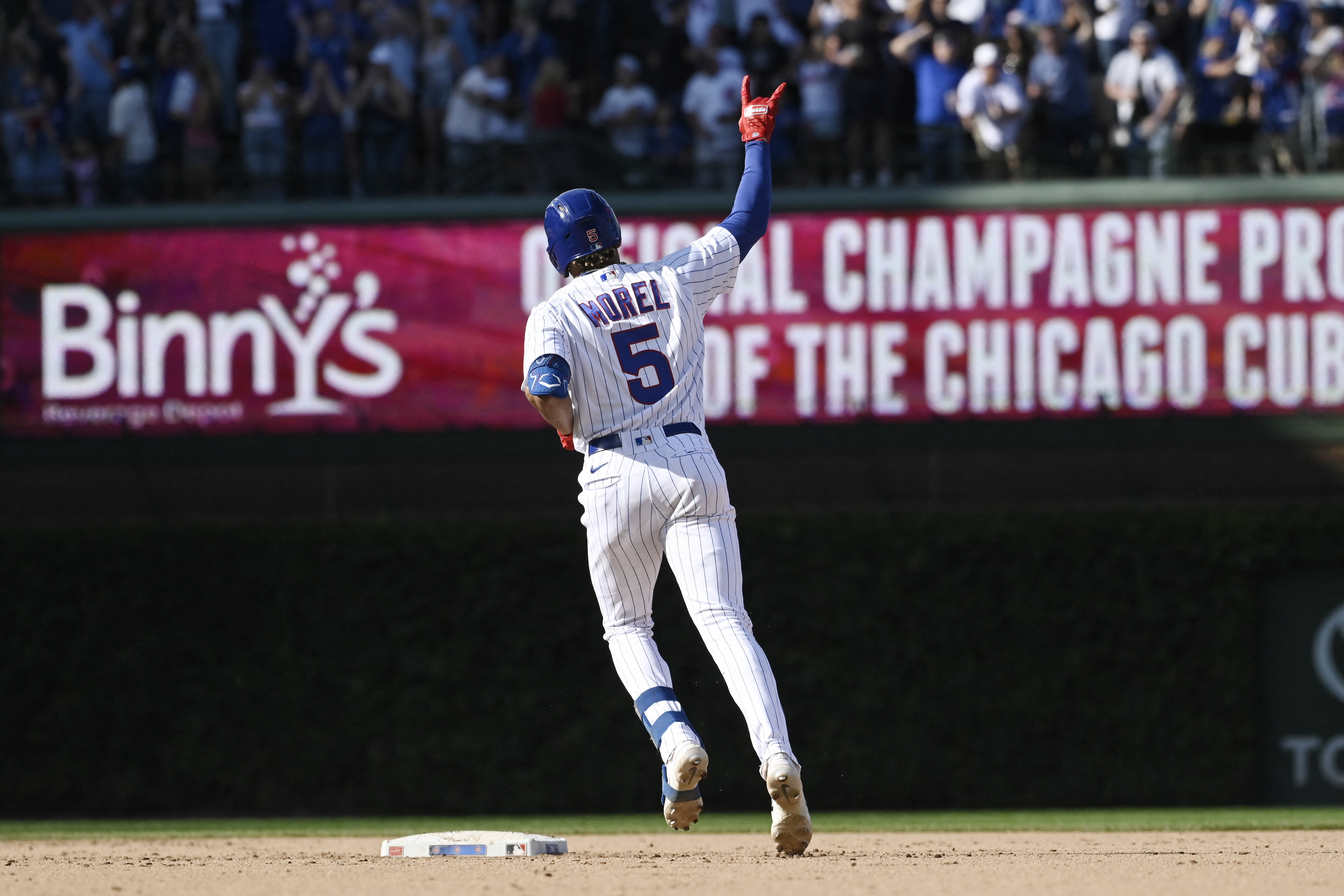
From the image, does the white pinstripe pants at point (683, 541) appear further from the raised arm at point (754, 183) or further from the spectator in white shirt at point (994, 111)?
the spectator in white shirt at point (994, 111)

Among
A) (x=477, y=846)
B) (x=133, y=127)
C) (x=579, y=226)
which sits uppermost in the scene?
(x=133, y=127)

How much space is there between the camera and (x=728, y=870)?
21.1 ft

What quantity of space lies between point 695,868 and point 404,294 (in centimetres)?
857

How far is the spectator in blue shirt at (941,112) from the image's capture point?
46.9 ft

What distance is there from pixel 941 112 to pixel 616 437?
868cm

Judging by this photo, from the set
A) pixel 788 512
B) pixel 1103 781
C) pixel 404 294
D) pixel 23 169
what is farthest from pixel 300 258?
pixel 1103 781

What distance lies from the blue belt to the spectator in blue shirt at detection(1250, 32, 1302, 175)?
890 cm

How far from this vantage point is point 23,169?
15.0 meters

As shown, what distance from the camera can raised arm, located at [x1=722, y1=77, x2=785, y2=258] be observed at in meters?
6.77

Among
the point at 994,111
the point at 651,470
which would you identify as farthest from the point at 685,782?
the point at 994,111

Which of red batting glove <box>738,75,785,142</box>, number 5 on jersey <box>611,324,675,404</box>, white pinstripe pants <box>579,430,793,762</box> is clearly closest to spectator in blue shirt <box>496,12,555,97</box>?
red batting glove <box>738,75,785,142</box>

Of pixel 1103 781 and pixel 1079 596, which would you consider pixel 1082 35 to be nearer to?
pixel 1079 596

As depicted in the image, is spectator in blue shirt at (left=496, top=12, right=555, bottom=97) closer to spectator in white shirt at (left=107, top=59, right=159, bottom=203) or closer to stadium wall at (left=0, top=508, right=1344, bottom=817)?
spectator in white shirt at (left=107, top=59, right=159, bottom=203)

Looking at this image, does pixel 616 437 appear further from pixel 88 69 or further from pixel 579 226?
pixel 88 69
